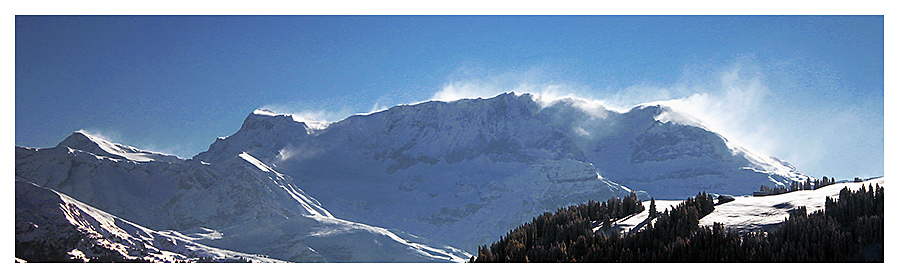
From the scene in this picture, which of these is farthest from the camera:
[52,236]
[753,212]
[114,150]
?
[114,150]

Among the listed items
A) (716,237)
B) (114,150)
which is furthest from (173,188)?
(716,237)

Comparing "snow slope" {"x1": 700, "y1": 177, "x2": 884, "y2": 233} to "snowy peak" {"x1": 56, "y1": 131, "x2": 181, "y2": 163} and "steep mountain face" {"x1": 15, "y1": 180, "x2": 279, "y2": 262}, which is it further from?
"snowy peak" {"x1": 56, "y1": 131, "x2": 181, "y2": 163}

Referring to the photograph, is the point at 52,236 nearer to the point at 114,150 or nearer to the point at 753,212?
the point at 753,212

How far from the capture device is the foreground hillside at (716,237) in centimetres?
983

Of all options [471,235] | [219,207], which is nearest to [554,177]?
[471,235]

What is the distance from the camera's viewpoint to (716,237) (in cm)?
1043

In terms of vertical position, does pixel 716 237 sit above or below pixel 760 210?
below

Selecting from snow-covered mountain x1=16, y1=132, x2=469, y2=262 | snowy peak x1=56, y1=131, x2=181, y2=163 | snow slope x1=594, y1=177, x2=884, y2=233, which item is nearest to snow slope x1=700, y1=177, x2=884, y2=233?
snow slope x1=594, y1=177, x2=884, y2=233

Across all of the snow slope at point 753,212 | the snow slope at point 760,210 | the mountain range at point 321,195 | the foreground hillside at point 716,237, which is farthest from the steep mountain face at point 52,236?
the mountain range at point 321,195

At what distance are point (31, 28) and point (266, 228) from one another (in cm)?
8661

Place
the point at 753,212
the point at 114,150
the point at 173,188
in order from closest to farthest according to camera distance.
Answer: the point at 753,212 → the point at 173,188 → the point at 114,150

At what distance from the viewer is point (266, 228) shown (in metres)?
101
